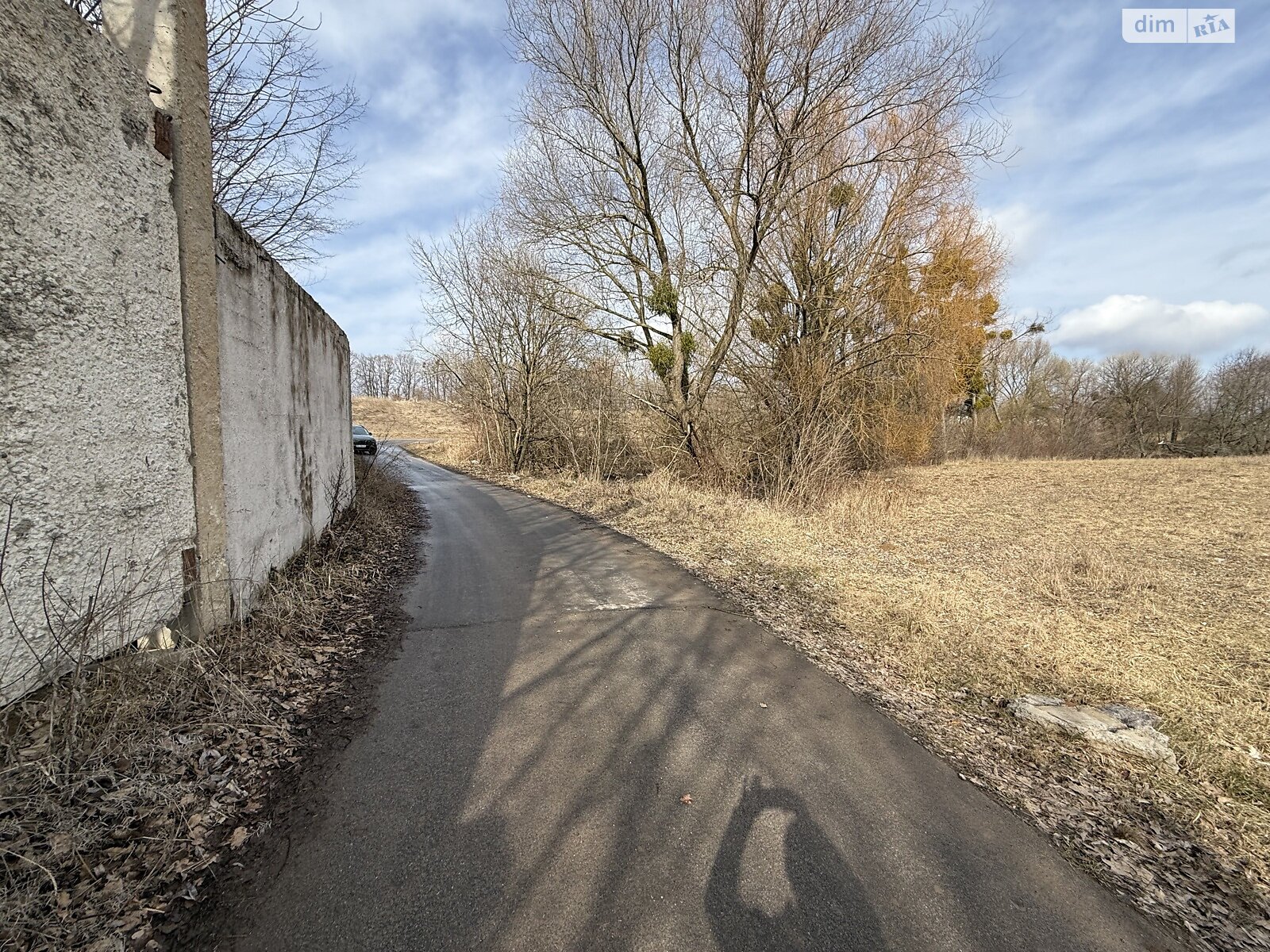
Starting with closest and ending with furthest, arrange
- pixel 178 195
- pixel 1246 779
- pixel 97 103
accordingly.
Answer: pixel 97 103 < pixel 1246 779 < pixel 178 195

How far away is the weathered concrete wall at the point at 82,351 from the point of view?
6.89 feet

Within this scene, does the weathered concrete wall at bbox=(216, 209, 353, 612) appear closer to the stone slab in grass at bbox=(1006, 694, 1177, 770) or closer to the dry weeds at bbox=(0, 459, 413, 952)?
the dry weeds at bbox=(0, 459, 413, 952)

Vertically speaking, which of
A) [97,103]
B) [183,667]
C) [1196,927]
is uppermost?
[97,103]

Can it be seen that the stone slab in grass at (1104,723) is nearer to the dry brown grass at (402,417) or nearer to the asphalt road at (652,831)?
the asphalt road at (652,831)

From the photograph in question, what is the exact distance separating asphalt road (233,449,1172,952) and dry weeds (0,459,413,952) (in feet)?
1.05

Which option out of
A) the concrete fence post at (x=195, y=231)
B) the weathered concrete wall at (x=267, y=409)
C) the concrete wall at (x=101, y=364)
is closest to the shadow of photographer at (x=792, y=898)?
the concrete wall at (x=101, y=364)

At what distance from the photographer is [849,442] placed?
41.0 feet

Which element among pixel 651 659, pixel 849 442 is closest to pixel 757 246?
pixel 849 442

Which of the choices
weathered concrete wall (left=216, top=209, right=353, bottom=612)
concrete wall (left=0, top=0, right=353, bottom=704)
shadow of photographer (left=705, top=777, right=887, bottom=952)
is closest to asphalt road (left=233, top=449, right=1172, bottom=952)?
shadow of photographer (left=705, top=777, right=887, bottom=952)

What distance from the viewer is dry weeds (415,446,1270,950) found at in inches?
92.8

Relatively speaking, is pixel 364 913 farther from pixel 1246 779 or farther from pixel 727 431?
pixel 727 431

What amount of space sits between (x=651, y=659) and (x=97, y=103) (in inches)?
167

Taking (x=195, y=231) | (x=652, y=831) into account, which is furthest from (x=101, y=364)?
(x=652, y=831)

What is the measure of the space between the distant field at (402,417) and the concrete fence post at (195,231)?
44570 mm
